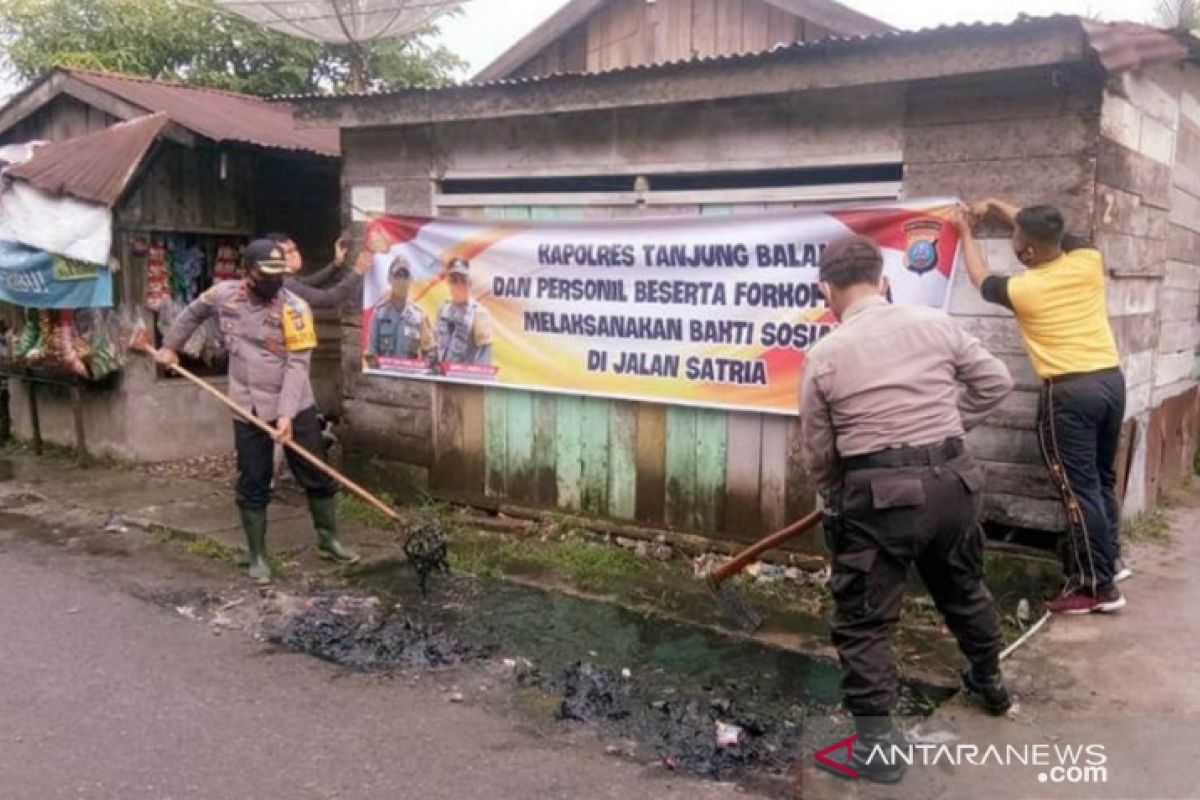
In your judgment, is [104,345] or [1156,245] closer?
[1156,245]

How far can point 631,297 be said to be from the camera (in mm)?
6352

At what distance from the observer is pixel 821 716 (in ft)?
13.9

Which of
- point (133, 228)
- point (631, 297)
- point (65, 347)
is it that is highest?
point (133, 228)

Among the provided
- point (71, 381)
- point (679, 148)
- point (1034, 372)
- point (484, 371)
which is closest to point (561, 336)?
point (484, 371)

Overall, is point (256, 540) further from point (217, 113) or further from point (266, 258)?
point (217, 113)

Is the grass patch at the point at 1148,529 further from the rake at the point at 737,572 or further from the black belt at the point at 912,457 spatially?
the black belt at the point at 912,457

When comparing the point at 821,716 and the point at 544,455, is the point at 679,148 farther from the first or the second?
the point at 821,716

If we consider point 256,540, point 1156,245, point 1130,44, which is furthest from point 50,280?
point 1156,245

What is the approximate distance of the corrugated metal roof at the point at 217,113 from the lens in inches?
342

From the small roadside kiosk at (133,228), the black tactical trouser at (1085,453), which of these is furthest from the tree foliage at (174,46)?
the black tactical trouser at (1085,453)

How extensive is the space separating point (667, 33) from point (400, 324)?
597cm

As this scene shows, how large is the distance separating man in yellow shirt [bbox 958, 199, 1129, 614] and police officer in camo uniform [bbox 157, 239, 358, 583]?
3839mm

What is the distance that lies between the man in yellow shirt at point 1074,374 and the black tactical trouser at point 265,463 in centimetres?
391

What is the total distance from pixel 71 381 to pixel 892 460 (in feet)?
26.2
